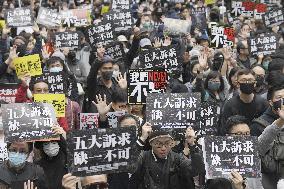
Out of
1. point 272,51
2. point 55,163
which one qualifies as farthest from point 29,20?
point 55,163

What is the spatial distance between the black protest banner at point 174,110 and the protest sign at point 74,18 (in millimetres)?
9630

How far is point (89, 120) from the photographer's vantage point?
8195 mm

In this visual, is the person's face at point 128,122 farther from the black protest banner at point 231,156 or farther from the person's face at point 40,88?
the person's face at point 40,88

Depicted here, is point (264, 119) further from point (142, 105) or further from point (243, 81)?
point (142, 105)

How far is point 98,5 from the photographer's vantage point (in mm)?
23125

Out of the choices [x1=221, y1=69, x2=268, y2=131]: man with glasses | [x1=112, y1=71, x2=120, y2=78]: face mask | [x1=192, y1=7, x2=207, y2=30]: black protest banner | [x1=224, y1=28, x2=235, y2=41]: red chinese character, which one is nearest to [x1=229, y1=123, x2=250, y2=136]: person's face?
[x1=221, y1=69, x2=268, y2=131]: man with glasses

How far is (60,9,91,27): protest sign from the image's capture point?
16.8m

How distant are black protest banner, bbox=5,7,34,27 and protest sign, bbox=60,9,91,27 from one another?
1111 millimetres

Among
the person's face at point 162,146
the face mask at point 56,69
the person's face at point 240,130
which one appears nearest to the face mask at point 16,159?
the person's face at point 162,146

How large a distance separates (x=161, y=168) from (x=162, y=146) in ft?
0.68

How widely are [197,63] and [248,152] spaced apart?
467 centimetres

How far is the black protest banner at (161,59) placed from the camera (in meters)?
10.1

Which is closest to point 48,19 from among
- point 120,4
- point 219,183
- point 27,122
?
point 120,4

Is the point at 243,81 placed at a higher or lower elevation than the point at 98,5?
lower
